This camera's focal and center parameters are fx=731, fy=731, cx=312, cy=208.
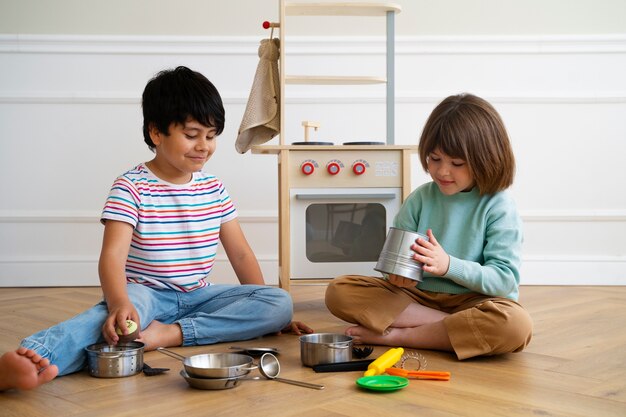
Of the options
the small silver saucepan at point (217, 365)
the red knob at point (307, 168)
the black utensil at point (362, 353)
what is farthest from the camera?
the red knob at point (307, 168)

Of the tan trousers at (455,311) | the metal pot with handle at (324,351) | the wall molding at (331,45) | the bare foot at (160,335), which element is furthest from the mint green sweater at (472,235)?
the wall molding at (331,45)

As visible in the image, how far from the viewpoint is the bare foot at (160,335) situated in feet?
5.02

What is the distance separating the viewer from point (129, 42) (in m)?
2.78

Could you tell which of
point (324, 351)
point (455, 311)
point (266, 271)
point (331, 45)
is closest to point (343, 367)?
point (324, 351)

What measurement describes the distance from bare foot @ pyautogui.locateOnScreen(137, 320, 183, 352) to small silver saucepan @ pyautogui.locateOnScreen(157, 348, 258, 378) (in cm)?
29

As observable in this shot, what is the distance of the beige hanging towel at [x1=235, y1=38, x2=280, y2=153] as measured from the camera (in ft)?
7.04

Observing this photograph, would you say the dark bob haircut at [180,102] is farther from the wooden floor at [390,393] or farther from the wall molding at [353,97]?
the wall molding at [353,97]

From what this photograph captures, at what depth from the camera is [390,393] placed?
1.21m

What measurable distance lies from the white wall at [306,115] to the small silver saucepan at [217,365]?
5.05 ft

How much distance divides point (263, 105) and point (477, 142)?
78 cm

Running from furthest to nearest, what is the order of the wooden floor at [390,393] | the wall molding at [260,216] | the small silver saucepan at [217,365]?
the wall molding at [260,216] < the small silver saucepan at [217,365] < the wooden floor at [390,393]

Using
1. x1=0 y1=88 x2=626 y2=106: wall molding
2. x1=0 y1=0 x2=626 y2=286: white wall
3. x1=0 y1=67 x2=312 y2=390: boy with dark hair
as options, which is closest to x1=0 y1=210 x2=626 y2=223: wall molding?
x1=0 y1=0 x2=626 y2=286: white wall

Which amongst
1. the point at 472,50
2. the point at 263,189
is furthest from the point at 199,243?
the point at 472,50

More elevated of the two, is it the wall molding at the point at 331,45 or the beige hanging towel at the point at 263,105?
the wall molding at the point at 331,45
